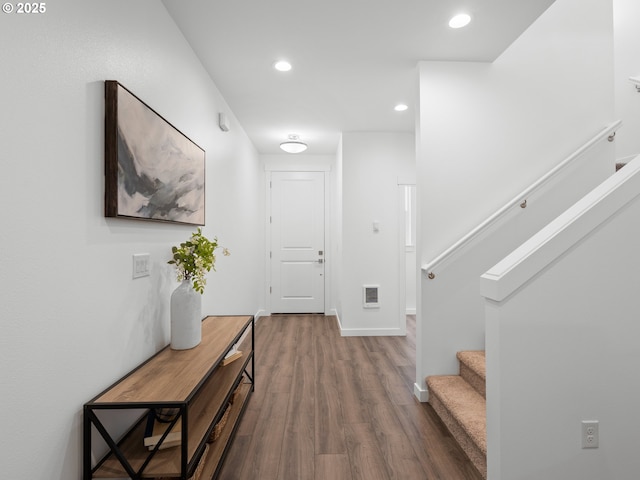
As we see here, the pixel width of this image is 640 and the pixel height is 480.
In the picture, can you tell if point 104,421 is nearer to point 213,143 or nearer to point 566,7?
point 213,143

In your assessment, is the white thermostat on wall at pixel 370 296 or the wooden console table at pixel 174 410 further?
the white thermostat on wall at pixel 370 296

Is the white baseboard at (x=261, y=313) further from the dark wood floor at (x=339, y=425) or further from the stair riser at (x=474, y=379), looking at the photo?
the stair riser at (x=474, y=379)

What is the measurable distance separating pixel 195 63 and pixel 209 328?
191 centimetres

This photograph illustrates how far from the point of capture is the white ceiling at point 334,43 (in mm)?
Result: 1968

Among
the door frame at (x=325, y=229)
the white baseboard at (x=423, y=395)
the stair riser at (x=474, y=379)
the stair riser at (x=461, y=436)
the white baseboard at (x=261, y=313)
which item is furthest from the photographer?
the door frame at (x=325, y=229)

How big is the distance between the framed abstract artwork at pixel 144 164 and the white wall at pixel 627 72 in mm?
3660

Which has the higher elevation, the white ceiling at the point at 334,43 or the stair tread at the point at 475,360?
the white ceiling at the point at 334,43

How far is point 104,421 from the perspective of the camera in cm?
135

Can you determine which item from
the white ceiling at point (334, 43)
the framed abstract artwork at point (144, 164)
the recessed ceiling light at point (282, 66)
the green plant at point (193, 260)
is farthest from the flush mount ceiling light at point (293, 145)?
the green plant at point (193, 260)

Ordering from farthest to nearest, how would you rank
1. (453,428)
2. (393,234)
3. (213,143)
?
(393,234), (213,143), (453,428)

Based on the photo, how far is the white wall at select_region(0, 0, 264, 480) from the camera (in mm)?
950

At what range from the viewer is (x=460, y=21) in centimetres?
210

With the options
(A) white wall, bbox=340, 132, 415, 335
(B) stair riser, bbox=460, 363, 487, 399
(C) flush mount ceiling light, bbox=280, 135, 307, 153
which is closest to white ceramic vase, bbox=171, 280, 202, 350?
(B) stair riser, bbox=460, 363, 487, 399

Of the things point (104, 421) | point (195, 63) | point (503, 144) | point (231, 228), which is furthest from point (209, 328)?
point (503, 144)
